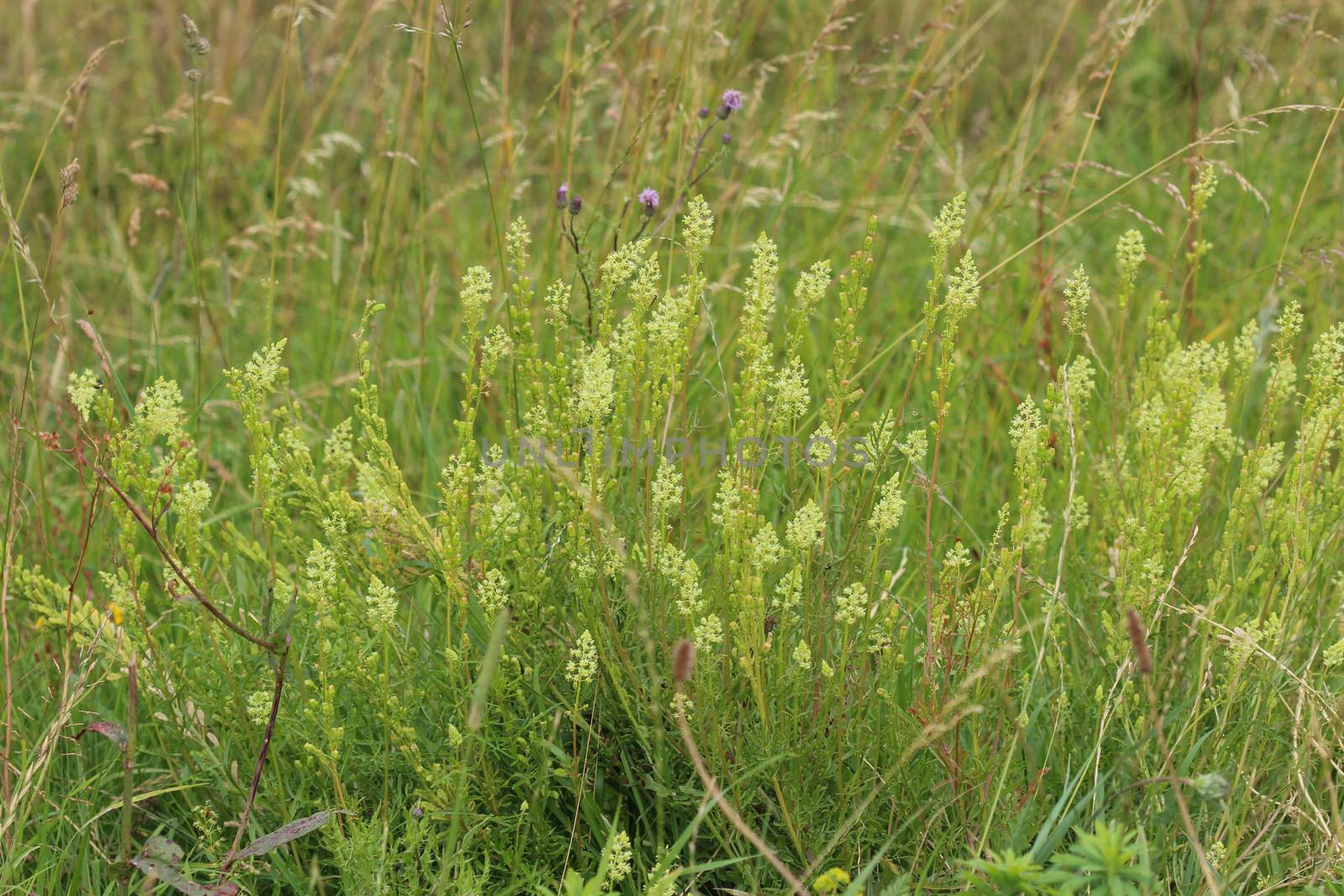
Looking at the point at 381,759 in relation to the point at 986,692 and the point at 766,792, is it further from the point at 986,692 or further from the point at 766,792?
the point at 986,692

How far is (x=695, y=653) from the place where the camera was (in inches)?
62.7

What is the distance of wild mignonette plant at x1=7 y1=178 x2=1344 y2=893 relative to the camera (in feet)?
5.48

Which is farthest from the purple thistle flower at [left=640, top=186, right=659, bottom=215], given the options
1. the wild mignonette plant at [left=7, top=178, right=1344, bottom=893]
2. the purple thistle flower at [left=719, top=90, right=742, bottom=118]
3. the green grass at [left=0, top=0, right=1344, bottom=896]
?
the purple thistle flower at [left=719, top=90, right=742, bottom=118]

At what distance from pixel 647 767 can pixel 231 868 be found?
0.59 m

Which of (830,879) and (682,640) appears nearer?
(682,640)

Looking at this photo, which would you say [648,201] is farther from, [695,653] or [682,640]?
[682,640]

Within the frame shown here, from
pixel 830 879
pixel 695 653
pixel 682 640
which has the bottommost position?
pixel 830 879

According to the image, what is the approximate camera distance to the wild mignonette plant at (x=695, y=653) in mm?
1669

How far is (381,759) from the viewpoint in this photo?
184 cm

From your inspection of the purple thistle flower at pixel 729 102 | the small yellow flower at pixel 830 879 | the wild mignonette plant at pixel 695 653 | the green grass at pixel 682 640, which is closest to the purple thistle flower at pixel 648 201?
the green grass at pixel 682 640

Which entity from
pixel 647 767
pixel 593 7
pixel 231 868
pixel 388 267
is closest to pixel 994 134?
pixel 593 7

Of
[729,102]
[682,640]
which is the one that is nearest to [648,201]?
[729,102]

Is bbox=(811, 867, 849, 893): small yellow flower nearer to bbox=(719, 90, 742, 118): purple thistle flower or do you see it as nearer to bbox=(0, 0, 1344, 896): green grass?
bbox=(0, 0, 1344, 896): green grass

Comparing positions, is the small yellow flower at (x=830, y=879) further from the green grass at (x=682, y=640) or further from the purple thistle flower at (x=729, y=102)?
the purple thistle flower at (x=729, y=102)
